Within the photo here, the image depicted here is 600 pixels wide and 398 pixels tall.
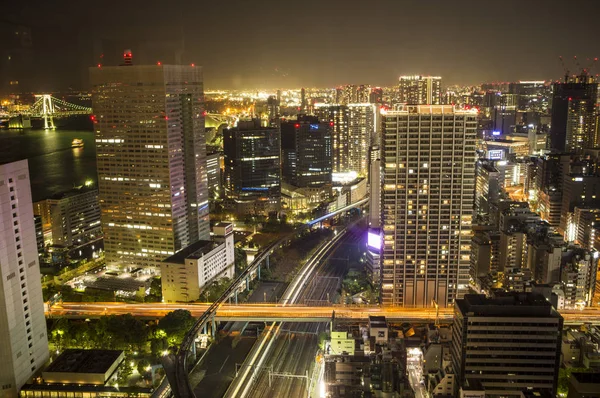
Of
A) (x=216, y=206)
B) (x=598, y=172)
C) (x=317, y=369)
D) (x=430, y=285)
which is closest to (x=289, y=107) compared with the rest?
(x=216, y=206)

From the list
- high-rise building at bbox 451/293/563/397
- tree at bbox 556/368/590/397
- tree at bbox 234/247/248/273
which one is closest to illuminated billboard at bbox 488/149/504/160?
tree at bbox 234/247/248/273

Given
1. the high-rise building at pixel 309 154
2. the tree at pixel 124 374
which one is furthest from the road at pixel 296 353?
the high-rise building at pixel 309 154

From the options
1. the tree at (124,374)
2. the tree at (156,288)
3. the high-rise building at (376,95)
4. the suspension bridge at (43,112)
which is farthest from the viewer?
the high-rise building at (376,95)

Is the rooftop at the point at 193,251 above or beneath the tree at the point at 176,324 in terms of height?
above

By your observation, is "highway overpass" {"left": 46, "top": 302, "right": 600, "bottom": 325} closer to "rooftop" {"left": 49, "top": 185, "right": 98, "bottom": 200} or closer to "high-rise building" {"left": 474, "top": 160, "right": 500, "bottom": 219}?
"rooftop" {"left": 49, "top": 185, "right": 98, "bottom": 200}

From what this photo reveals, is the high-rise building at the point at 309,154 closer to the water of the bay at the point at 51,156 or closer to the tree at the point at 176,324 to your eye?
the water of the bay at the point at 51,156

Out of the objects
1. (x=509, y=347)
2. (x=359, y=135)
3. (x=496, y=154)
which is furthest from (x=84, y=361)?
(x=496, y=154)

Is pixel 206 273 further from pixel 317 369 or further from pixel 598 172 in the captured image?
pixel 598 172
